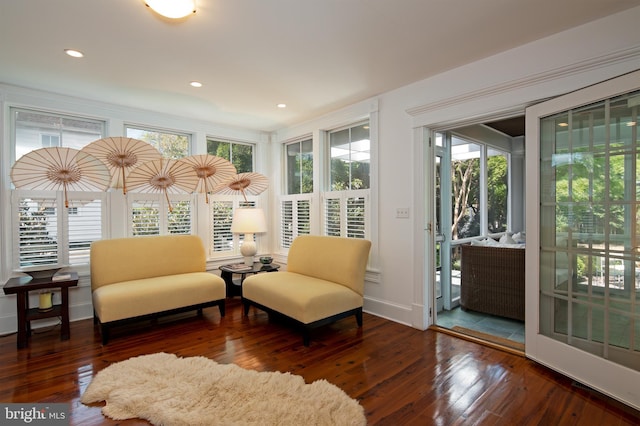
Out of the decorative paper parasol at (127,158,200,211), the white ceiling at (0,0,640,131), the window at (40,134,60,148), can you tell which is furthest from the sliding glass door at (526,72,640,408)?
the window at (40,134,60,148)

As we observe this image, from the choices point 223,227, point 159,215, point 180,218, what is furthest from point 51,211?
point 223,227

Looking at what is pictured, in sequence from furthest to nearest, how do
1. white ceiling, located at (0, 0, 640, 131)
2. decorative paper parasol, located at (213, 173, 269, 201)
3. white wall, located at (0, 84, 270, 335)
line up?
decorative paper parasol, located at (213, 173, 269, 201)
white wall, located at (0, 84, 270, 335)
white ceiling, located at (0, 0, 640, 131)

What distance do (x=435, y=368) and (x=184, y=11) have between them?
3062 millimetres

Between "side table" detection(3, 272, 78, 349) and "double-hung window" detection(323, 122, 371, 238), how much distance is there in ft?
9.67

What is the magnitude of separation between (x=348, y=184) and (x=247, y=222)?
1.49 m

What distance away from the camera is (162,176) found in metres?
3.77

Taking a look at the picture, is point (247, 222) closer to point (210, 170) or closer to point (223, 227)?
point (223, 227)

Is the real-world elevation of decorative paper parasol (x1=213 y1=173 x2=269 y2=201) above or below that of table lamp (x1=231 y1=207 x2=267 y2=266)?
above

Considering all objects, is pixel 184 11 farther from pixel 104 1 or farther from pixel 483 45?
pixel 483 45

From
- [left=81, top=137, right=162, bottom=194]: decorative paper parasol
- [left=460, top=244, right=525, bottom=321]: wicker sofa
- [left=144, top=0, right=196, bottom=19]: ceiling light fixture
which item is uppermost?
[left=144, top=0, right=196, bottom=19]: ceiling light fixture

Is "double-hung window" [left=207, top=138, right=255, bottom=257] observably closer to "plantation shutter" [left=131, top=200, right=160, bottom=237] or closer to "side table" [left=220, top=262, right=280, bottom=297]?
"side table" [left=220, top=262, right=280, bottom=297]

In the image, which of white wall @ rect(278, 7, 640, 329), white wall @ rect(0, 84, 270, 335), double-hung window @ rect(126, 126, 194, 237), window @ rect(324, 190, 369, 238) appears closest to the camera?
white wall @ rect(278, 7, 640, 329)

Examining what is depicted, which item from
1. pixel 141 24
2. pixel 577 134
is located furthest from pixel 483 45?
pixel 141 24

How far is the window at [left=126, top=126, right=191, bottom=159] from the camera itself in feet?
14.0
